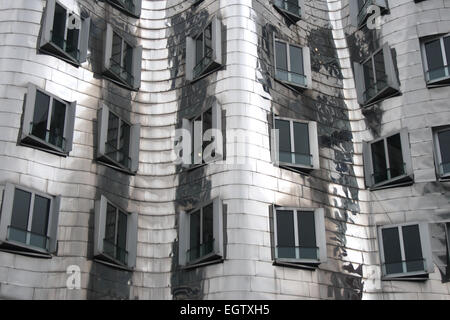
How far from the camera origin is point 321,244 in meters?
27.1

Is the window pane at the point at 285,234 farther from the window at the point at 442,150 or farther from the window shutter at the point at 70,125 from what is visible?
the window shutter at the point at 70,125

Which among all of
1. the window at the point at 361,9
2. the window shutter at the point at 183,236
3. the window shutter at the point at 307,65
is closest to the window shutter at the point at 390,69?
the window at the point at 361,9

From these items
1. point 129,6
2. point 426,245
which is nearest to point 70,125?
point 129,6

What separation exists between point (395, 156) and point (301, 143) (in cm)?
428

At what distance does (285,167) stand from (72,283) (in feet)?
33.1

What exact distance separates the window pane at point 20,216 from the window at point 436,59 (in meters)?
18.2

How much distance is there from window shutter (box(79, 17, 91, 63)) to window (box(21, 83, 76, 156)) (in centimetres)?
271

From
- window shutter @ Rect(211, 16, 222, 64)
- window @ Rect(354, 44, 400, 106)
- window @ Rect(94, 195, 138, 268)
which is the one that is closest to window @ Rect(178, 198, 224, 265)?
window @ Rect(94, 195, 138, 268)

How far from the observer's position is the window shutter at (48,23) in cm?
2786

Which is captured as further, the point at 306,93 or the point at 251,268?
the point at 306,93
